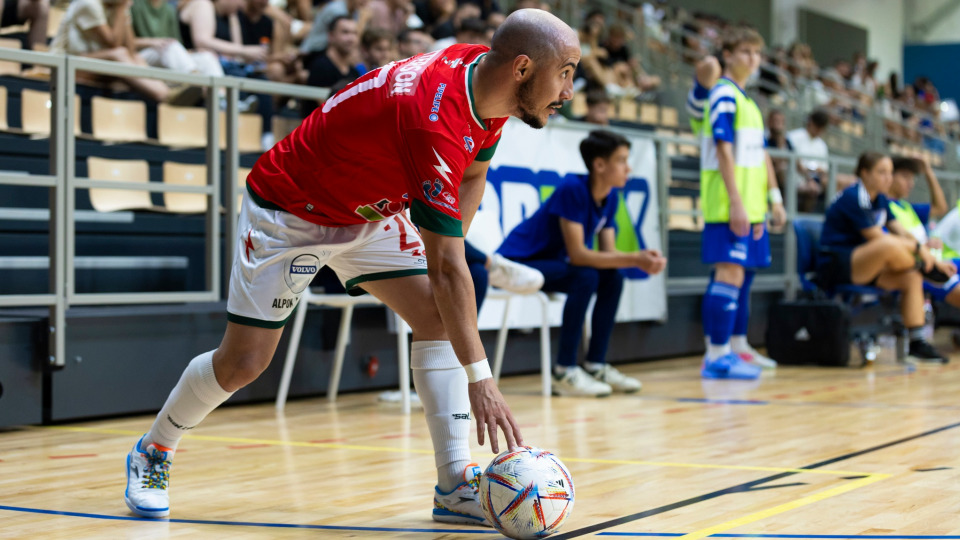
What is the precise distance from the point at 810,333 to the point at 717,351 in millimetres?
1087

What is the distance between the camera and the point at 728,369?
6.66 m

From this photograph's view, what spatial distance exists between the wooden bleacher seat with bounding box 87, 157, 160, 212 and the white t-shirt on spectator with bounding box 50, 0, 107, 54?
86 cm

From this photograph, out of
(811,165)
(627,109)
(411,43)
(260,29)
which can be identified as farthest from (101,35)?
(811,165)

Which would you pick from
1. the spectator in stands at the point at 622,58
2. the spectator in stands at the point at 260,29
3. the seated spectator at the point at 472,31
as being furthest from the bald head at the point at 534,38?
the spectator in stands at the point at 622,58

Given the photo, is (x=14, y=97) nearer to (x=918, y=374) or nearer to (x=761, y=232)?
(x=761, y=232)

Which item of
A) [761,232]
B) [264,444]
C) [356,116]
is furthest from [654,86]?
[356,116]

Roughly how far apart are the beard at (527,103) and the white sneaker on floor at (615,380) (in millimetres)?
3667

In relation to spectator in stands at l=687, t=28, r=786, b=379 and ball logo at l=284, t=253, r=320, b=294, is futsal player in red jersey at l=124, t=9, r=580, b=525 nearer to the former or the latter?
ball logo at l=284, t=253, r=320, b=294

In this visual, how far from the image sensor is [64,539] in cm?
254

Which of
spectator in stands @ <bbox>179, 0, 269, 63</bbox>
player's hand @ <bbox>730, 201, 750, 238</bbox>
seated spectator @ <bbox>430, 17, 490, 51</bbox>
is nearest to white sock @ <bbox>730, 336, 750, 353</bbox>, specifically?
player's hand @ <bbox>730, 201, 750, 238</bbox>

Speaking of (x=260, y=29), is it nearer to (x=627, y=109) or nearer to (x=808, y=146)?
(x=627, y=109)

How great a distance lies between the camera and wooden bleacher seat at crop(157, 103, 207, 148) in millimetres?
5977

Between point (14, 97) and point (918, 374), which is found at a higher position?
point (14, 97)

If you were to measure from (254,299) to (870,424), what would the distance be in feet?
9.71
